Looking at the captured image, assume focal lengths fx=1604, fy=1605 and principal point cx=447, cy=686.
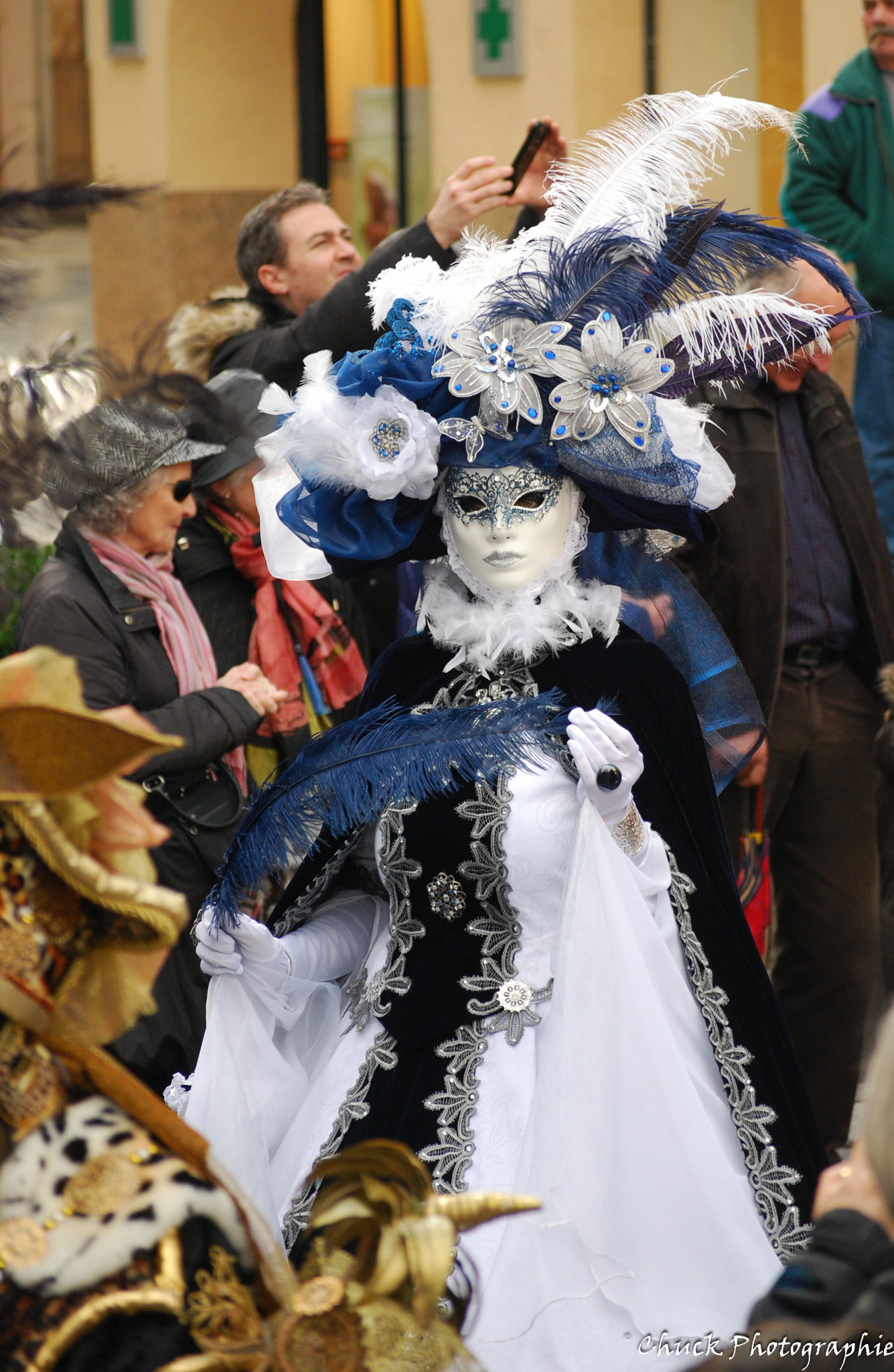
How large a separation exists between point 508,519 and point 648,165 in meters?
0.66

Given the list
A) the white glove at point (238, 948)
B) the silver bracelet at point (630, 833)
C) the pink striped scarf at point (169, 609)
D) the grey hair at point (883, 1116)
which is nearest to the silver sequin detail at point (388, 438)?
the silver bracelet at point (630, 833)

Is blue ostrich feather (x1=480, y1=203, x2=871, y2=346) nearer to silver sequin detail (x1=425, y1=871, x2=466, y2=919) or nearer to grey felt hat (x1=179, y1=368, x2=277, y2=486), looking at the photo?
grey felt hat (x1=179, y1=368, x2=277, y2=486)

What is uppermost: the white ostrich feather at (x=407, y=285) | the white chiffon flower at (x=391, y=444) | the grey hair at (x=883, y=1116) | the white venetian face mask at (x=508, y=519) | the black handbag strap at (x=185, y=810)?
the white ostrich feather at (x=407, y=285)

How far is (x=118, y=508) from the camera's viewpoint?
3674 mm

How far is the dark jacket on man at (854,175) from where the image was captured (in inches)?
214

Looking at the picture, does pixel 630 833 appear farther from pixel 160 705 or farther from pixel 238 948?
pixel 160 705

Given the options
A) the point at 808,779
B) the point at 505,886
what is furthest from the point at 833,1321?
the point at 808,779

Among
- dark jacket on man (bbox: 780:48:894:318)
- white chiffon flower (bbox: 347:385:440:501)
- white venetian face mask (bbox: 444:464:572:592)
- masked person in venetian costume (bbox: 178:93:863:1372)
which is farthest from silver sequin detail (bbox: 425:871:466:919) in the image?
dark jacket on man (bbox: 780:48:894:318)

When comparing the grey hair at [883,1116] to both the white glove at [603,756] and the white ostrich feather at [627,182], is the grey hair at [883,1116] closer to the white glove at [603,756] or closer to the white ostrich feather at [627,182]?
the white glove at [603,756]

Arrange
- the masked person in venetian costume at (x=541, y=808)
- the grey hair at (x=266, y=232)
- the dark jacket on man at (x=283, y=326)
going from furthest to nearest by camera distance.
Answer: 1. the grey hair at (x=266, y=232)
2. the dark jacket on man at (x=283, y=326)
3. the masked person in venetian costume at (x=541, y=808)

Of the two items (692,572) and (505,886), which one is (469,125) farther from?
(505,886)

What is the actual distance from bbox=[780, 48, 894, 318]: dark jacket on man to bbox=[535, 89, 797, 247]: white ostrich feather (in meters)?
2.77

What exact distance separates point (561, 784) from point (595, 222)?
3.15 ft

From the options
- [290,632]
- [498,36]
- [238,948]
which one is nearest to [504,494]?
[238,948]
